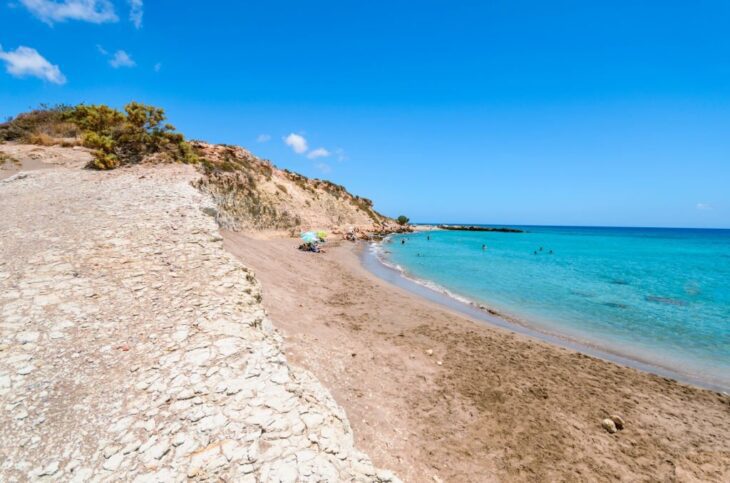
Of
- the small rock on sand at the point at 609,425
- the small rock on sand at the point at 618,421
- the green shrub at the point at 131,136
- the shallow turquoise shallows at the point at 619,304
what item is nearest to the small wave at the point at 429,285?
the shallow turquoise shallows at the point at 619,304

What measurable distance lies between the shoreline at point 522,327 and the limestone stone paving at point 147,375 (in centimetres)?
1174

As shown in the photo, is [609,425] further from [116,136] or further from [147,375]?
[116,136]

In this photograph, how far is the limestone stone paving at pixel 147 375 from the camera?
3957 millimetres

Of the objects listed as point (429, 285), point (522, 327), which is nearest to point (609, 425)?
point (522, 327)

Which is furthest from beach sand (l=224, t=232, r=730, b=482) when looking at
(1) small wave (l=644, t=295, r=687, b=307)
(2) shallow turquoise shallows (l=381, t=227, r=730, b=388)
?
(1) small wave (l=644, t=295, r=687, b=307)

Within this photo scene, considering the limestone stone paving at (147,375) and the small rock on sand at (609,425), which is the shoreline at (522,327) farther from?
the limestone stone paving at (147,375)

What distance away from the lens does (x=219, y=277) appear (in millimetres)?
8008

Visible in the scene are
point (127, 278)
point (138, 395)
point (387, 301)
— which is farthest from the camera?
point (387, 301)

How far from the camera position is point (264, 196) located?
35.9 metres

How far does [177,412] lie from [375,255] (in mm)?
30278

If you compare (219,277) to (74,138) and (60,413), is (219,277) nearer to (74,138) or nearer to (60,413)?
(60,413)

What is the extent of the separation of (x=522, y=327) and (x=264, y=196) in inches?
1172

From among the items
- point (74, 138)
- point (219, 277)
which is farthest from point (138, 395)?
point (74, 138)

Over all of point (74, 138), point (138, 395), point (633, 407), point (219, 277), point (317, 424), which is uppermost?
point (74, 138)
